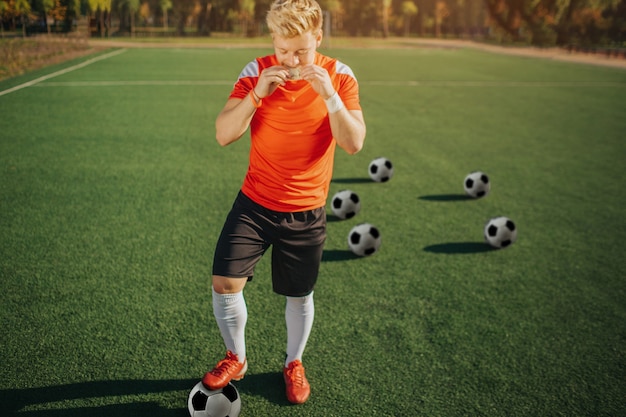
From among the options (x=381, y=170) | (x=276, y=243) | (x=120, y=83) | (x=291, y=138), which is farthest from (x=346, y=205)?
(x=120, y=83)

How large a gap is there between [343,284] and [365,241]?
2.12 ft

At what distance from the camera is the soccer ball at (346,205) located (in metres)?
5.91

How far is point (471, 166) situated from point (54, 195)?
6412 mm

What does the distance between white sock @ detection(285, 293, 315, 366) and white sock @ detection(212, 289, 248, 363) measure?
29 cm

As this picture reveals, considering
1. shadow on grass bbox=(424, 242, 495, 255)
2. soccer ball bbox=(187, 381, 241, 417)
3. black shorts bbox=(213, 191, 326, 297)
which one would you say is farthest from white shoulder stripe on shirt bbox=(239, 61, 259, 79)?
shadow on grass bbox=(424, 242, 495, 255)

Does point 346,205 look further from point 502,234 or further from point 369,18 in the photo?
point 369,18

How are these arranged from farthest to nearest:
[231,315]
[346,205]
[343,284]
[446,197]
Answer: [446,197] → [346,205] → [343,284] → [231,315]

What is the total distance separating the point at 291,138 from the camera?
2674mm

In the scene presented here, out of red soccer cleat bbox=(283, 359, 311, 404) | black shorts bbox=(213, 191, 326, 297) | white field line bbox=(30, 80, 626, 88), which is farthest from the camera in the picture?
white field line bbox=(30, 80, 626, 88)

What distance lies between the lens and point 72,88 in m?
14.7

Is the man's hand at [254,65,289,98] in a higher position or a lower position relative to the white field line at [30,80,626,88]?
higher

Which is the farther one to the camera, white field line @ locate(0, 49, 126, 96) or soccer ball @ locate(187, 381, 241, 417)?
white field line @ locate(0, 49, 126, 96)

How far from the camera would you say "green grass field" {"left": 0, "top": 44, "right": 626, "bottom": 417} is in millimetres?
3219

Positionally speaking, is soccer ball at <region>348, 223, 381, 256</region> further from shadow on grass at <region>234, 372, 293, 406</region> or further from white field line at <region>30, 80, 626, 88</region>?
white field line at <region>30, 80, 626, 88</region>
